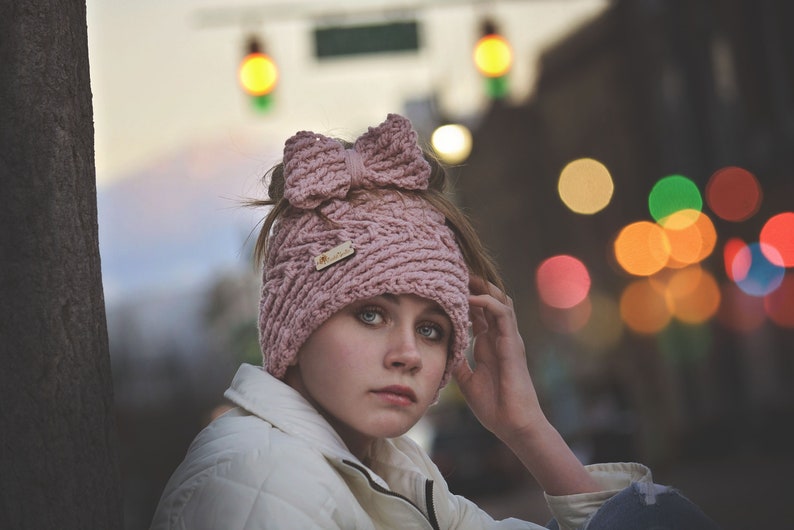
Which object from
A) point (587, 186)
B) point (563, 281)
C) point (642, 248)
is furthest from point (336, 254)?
point (563, 281)

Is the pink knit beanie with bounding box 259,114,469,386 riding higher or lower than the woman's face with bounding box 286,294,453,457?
higher

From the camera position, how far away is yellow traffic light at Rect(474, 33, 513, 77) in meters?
12.8

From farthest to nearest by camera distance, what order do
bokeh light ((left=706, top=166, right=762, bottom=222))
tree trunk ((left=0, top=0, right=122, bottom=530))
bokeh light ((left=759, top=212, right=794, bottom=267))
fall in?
bokeh light ((left=706, top=166, right=762, bottom=222)), bokeh light ((left=759, top=212, right=794, bottom=267)), tree trunk ((left=0, top=0, right=122, bottom=530))

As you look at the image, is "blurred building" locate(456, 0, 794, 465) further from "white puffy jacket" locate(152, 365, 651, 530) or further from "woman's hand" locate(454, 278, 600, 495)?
"white puffy jacket" locate(152, 365, 651, 530)

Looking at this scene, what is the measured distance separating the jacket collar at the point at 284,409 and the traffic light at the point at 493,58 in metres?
10.3

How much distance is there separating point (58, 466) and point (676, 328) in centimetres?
2917

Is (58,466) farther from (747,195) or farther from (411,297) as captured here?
(747,195)

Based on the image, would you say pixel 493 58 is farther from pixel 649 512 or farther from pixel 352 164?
pixel 649 512

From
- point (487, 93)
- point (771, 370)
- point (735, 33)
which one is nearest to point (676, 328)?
point (771, 370)

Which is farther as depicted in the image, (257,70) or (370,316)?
(257,70)

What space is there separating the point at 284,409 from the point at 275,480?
13.2 inches

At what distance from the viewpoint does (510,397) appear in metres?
3.38

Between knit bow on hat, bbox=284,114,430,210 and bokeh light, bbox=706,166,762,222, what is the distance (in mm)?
22921

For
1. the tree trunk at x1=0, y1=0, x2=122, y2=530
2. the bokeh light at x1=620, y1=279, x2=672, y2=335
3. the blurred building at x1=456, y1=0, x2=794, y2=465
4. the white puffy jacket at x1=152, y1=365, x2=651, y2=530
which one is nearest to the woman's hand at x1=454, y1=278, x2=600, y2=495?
the white puffy jacket at x1=152, y1=365, x2=651, y2=530
